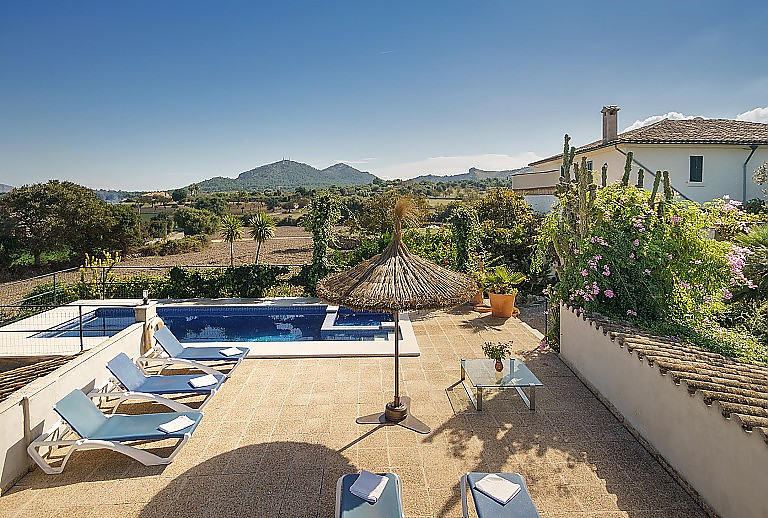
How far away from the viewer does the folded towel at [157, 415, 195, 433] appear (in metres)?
5.55

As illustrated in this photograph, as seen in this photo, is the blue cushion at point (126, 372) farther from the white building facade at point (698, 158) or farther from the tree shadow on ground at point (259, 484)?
the white building facade at point (698, 158)

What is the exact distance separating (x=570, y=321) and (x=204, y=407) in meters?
6.56

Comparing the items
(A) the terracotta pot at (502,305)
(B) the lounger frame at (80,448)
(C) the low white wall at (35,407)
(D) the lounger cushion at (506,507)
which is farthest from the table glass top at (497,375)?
(C) the low white wall at (35,407)

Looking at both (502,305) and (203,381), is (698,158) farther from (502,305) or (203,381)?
(203,381)

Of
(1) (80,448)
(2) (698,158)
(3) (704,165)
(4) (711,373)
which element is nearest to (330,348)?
(1) (80,448)

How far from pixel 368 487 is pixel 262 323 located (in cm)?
1007

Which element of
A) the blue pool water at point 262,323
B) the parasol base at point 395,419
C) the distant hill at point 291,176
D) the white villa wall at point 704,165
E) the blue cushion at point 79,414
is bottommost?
the blue pool water at point 262,323

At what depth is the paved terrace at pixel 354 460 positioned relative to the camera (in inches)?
183

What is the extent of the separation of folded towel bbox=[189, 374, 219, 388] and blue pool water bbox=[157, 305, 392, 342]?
4.76 m

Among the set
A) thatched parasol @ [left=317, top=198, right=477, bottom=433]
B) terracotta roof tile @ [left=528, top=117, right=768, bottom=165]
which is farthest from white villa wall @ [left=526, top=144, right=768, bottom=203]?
thatched parasol @ [left=317, top=198, right=477, bottom=433]

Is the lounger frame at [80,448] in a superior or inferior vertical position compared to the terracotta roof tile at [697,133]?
inferior

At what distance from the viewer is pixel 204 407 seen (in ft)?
22.7

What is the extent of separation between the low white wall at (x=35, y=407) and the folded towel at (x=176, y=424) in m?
1.41

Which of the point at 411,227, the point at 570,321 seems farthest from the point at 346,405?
the point at 411,227
